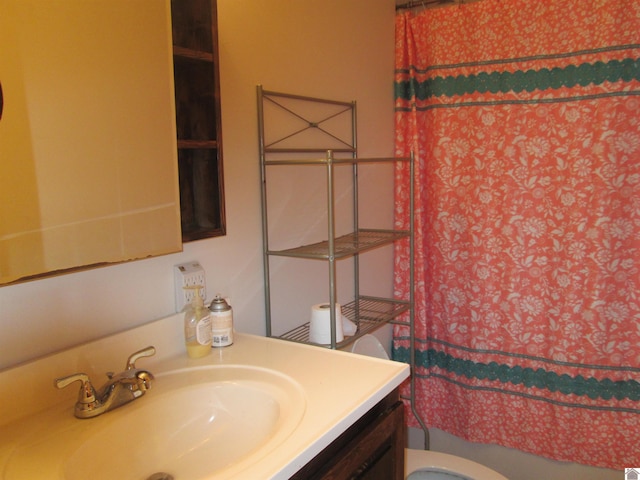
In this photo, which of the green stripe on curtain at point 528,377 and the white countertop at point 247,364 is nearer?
the white countertop at point 247,364

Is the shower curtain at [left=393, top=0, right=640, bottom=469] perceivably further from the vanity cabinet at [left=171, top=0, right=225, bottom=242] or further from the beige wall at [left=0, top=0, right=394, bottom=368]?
the vanity cabinet at [left=171, top=0, right=225, bottom=242]

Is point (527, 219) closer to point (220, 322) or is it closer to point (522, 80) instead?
point (522, 80)

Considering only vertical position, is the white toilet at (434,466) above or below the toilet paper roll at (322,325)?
below

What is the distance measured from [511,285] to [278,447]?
61.4 inches

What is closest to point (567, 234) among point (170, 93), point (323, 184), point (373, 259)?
point (373, 259)

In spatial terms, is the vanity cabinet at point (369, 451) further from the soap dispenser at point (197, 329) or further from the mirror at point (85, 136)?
the mirror at point (85, 136)

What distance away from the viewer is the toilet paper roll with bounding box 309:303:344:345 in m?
1.65

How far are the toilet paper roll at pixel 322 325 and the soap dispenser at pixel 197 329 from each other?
1.31 feet

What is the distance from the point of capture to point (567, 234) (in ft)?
6.90

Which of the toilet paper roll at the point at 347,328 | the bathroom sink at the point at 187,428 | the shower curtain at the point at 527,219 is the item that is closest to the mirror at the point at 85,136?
the bathroom sink at the point at 187,428

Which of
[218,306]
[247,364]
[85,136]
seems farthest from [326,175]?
[85,136]

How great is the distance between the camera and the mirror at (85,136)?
101cm

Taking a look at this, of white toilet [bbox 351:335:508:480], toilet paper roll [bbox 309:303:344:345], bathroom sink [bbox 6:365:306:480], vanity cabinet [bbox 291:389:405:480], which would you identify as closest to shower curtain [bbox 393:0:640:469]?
white toilet [bbox 351:335:508:480]

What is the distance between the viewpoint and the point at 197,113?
4.58ft
